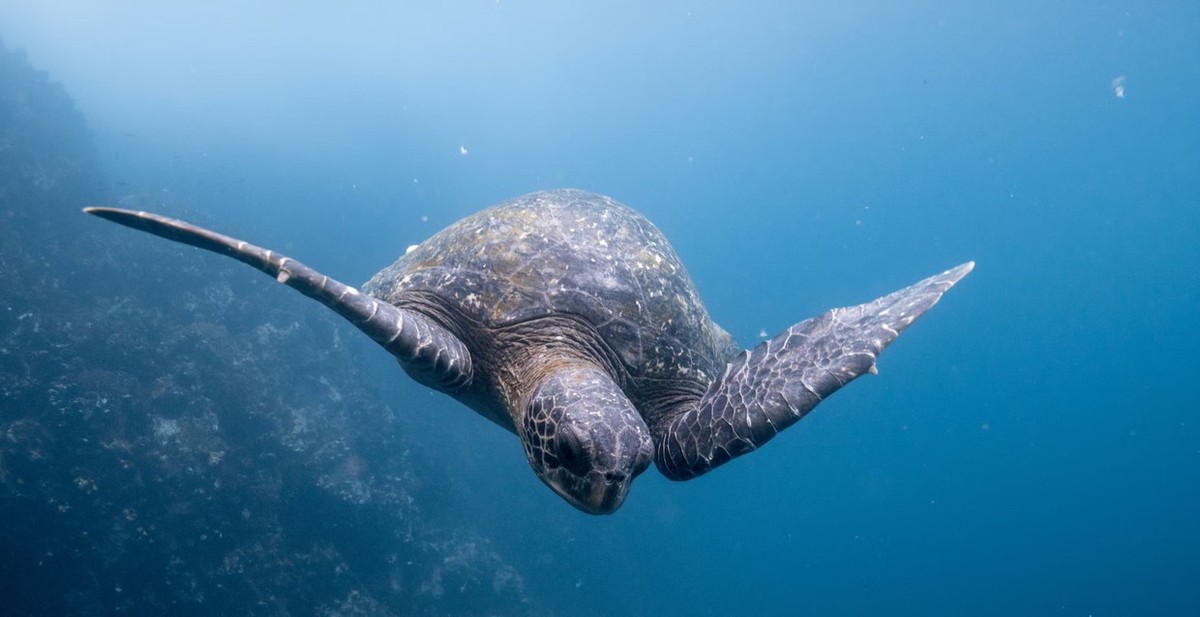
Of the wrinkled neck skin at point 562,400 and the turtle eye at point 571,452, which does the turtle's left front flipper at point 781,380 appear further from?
the turtle eye at point 571,452

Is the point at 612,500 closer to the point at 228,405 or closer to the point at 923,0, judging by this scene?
the point at 228,405

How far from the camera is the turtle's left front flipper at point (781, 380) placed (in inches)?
154

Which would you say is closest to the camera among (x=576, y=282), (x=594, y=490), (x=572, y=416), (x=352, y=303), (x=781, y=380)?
(x=594, y=490)

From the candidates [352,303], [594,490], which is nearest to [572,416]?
[594,490]

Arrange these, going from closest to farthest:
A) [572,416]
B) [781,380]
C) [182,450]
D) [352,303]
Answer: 1. [572,416]
2. [352,303]
3. [781,380]
4. [182,450]

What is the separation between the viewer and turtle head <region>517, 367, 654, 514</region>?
312 cm

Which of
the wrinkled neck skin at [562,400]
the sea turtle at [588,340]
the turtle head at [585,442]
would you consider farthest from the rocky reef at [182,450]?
the turtle head at [585,442]

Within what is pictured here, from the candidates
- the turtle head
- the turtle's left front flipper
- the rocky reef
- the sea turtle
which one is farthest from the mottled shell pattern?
the rocky reef

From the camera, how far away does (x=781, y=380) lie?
13.5ft

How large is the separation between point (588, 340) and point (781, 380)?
5.18 feet

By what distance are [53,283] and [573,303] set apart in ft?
52.6

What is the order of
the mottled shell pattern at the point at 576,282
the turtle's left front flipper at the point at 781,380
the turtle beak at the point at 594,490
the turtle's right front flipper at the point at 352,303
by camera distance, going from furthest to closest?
the mottled shell pattern at the point at 576,282, the turtle's left front flipper at the point at 781,380, the turtle beak at the point at 594,490, the turtle's right front flipper at the point at 352,303

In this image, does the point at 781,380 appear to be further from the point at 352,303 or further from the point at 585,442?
the point at 352,303

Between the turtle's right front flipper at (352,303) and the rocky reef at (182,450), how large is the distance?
10.0 meters
